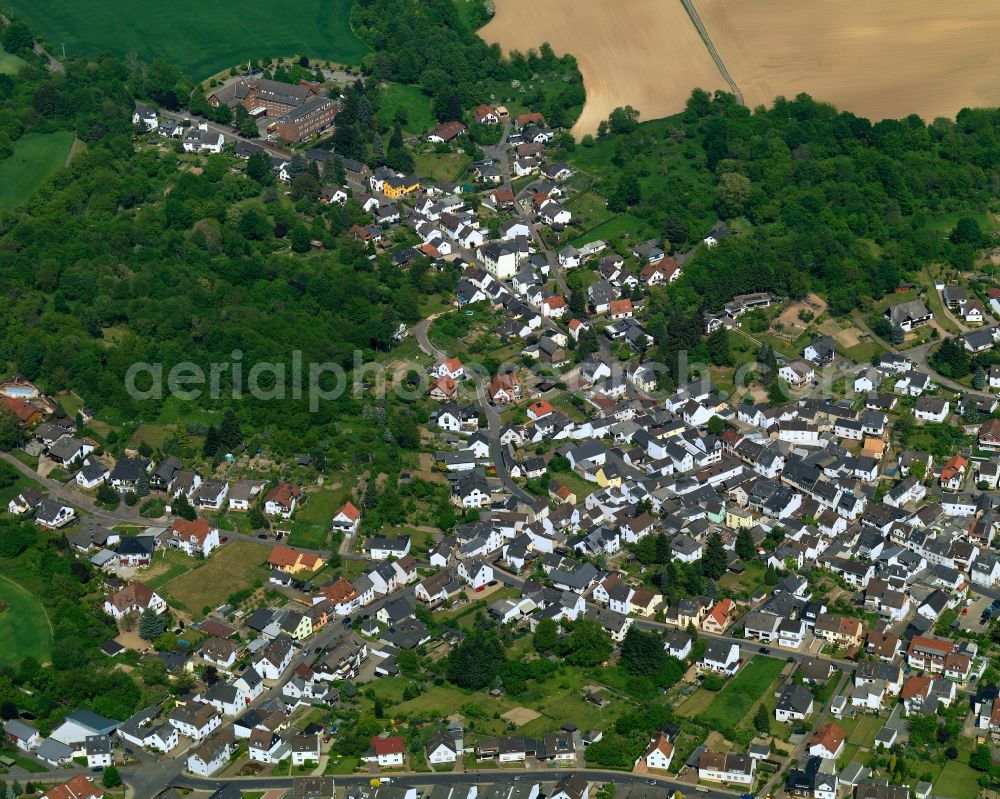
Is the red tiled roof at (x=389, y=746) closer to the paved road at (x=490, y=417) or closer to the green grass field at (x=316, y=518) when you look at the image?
the green grass field at (x=316, y=518)

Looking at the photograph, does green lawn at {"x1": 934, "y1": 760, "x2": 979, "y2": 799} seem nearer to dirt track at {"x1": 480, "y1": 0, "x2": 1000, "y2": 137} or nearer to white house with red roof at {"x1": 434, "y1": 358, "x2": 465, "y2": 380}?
white house with red roof at {"x1": 434, "y1": 358, "x2": 465, "y2": 380}

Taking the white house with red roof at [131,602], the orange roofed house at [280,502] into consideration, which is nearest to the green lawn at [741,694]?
the orange roofed house at [280,502]

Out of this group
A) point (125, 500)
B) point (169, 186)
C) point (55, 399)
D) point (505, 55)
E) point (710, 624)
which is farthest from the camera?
point (505, 55)

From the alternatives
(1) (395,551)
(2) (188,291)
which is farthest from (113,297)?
(1) (395,551)

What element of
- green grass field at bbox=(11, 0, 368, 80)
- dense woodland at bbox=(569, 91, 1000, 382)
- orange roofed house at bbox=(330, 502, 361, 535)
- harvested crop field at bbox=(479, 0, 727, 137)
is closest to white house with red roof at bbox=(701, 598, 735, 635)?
orange roofed house at bbox=(330, 502, 361, 535)

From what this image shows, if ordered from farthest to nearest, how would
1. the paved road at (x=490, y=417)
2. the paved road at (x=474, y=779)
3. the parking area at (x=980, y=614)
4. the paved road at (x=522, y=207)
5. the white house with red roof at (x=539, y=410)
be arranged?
the paved road at (x=522, y=207) → the white house with red roof at (x=539, y=410) → the paved road at (x=490, y=417) → the parking area at (x=980, y=614) → the paved road at (x=474, y=779)

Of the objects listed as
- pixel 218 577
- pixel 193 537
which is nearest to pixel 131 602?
pixel 218 577

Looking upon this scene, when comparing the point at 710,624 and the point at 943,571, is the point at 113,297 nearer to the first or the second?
the point at 710,624
